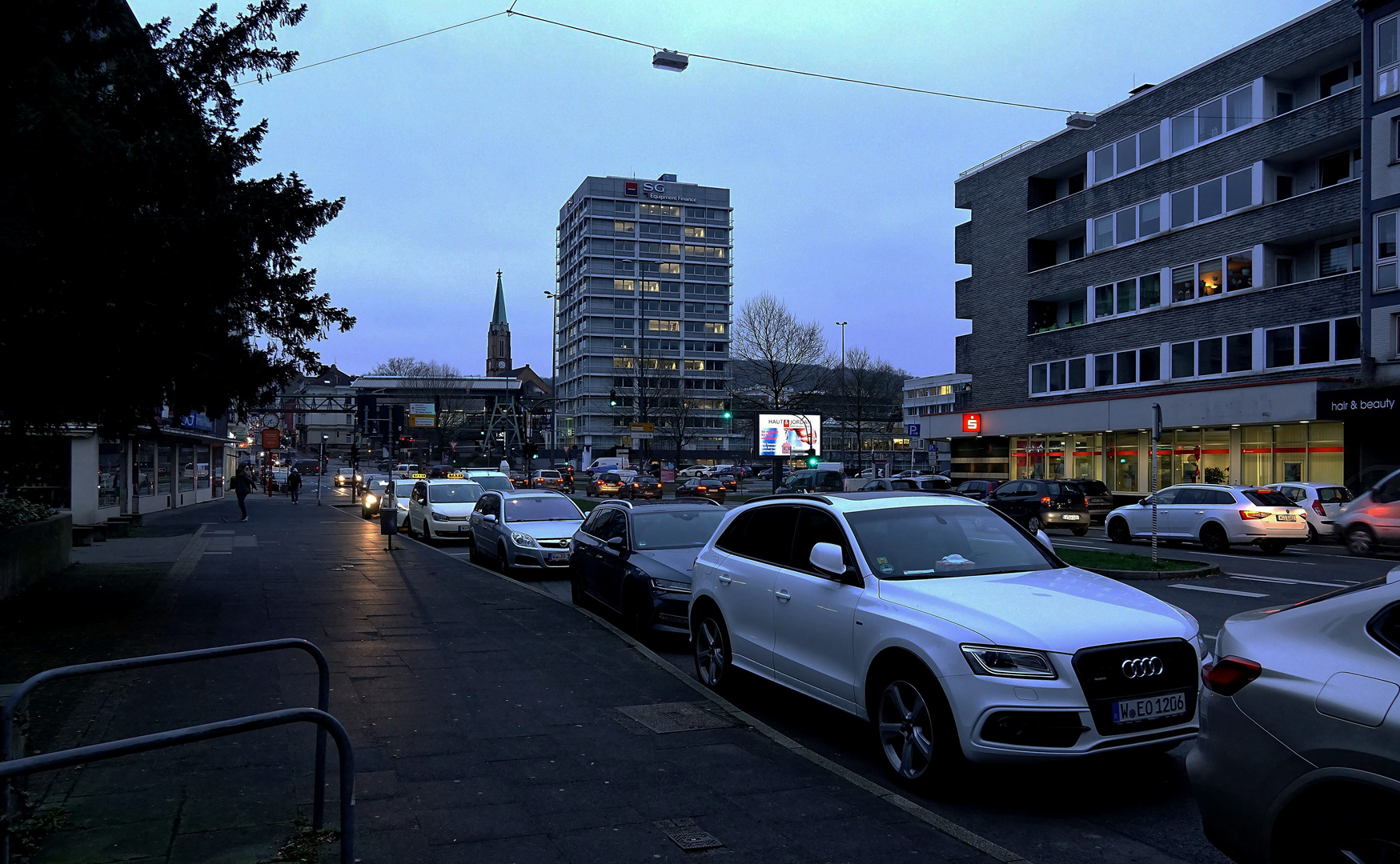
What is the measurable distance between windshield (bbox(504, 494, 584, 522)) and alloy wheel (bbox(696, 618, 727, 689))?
8.93 metres

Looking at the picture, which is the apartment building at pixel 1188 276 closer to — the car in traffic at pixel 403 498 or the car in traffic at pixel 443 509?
the car in traffic at pixel 443 509

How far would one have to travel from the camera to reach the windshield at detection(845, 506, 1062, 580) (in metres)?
6.31

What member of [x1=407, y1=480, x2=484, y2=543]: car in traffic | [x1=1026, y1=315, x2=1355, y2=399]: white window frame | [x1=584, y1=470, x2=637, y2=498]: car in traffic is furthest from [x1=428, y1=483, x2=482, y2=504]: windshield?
[x1=1026, y1=315, x2=1355, y2=399]: white window frame

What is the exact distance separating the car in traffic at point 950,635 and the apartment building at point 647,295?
11047 cm

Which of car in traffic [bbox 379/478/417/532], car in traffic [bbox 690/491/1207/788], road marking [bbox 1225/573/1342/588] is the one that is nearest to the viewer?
car in traffic [bbox 690/491/1207/788]

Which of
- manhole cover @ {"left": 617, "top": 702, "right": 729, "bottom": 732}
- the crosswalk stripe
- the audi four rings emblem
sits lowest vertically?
the crosswalk stripe

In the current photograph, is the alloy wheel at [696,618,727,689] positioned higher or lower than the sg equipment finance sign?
lower

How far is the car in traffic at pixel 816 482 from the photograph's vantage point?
37.6 metres

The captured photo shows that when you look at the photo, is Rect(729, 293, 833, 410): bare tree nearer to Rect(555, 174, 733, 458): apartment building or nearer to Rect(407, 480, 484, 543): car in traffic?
Rect(407, 480, 484, 543): car in traffic

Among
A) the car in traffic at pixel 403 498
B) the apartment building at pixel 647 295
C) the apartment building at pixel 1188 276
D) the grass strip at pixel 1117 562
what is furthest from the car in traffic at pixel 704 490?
the apartment building at pixel 647 295

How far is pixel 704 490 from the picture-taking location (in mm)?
46844

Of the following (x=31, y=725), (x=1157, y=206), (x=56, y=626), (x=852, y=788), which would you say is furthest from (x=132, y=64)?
(x=1157, y=206)

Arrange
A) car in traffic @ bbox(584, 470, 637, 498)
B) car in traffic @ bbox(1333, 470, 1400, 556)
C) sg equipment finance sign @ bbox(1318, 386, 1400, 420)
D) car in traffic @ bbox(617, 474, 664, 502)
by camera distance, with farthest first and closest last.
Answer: car in traffic @ bbox(584, 470, 637, 498) → car in traffic @ bbox(617, 474, 664, 502) → sg equipment finance sign @ bbox(1318, 386, 1400, 420) → car in traffic @ bbox(1333, 470, 1400, 556)

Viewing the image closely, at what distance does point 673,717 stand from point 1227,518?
1844 centimetres
